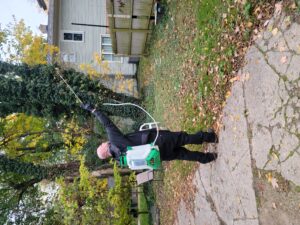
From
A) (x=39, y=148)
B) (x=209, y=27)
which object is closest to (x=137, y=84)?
(x=39, y=148)

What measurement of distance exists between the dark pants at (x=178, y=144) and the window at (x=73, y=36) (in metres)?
14.9

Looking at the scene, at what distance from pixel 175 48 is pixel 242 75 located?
16.3 ft

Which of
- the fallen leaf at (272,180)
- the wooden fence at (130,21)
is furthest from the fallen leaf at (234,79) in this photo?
the wooden fence at (130,21)

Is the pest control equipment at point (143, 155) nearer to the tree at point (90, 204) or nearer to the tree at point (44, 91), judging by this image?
the tree at point (90, 204)

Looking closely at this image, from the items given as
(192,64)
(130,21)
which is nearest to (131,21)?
(130,21)

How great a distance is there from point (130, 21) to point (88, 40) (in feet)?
25.2

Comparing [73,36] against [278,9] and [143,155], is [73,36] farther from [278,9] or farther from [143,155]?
[278,9]

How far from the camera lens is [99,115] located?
6602 millimetres

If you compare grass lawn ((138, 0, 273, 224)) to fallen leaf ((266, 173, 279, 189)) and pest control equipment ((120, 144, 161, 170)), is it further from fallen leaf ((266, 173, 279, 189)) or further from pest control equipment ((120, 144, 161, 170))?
fallen leaf ((266, 173, 279, 189))

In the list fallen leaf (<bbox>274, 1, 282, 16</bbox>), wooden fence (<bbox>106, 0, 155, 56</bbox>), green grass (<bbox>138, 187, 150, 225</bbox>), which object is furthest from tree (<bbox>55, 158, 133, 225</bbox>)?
fallen leaf (<bbox>274, 1, 282, 16</bbox>)

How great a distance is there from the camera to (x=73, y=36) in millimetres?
20203

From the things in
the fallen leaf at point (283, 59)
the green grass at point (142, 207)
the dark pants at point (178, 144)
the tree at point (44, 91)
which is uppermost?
the tree at point (44, 91)

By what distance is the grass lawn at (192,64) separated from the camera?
247 inches

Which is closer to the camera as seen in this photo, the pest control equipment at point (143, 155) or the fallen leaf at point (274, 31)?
the fallen leaf at point (274, 31)
